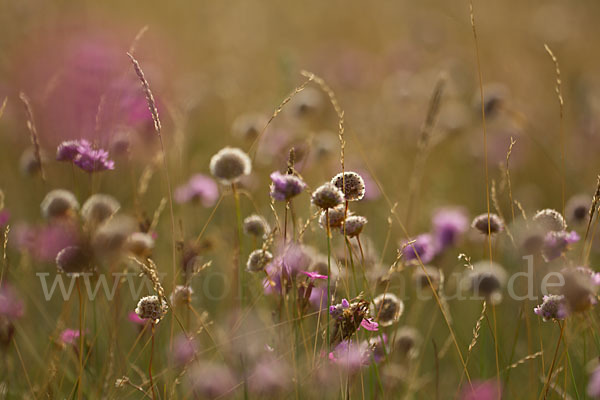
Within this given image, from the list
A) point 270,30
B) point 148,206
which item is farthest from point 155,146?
point 270,30

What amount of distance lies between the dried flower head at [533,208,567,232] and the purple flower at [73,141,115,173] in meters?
0.88

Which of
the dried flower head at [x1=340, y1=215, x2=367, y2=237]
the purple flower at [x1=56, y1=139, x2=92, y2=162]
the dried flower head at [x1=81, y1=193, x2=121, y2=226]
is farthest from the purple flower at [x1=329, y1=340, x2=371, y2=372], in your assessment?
the purple flower at [x1=56, y1=139, x2=92, y2=162]

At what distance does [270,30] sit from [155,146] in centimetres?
374

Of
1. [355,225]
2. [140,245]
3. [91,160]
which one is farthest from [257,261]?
[91,160]

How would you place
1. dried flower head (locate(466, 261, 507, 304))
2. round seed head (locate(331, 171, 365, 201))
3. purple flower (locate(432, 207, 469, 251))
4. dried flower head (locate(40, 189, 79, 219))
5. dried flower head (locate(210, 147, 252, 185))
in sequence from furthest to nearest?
purple flower (locate(432, 207, 469, 251))
dried flower head (locate(40, 189, 79, 219))
dried flower head (locate(210, 147, 252, 185))
dried flower head (locate(466, 261, 507, 304))
round seed head (locate(331, 171, 365, 201))

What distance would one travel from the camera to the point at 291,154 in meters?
1.09

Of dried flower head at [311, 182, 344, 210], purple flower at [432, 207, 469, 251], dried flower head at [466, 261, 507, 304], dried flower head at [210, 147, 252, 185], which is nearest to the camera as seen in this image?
dried flower head at [311, 182, 344, 210]

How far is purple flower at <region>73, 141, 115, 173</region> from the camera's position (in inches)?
51.5

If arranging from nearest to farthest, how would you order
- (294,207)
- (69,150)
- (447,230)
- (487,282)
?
(487,282)
(69,150)
(447,230)
(294,207)

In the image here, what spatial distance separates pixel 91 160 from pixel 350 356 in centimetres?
67

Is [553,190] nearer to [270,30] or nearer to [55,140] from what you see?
[55,140]

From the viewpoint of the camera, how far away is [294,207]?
248 cm

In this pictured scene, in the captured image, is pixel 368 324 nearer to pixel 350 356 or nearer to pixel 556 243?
pixel 350 356

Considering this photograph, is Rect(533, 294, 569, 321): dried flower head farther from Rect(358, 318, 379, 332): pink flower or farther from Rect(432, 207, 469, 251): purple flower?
Rect(432, 207, 469, 251): purple flower
